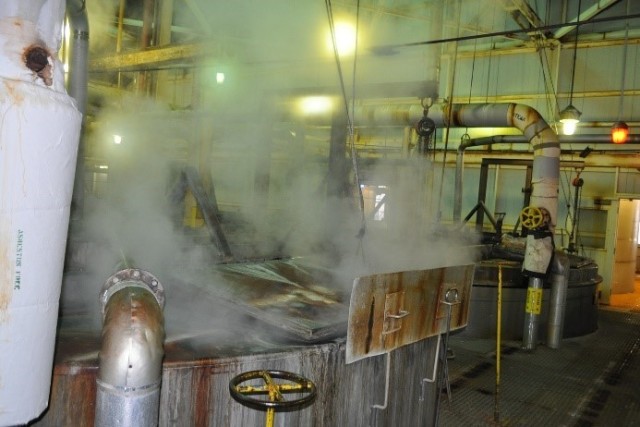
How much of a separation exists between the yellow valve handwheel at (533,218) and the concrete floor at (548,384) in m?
1.96

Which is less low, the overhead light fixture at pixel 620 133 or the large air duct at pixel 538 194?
the overhead light fixture at pixel 620 133

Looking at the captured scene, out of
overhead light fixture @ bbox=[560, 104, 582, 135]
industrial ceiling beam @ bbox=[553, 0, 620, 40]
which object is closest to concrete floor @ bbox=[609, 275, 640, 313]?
overhead light fixture @ bbox=[560, 104, 582, 135]

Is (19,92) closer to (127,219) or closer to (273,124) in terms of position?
(127,219)

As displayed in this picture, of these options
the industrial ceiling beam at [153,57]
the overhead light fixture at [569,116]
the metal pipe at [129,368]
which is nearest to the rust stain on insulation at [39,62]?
the metal pipe at [129,368]

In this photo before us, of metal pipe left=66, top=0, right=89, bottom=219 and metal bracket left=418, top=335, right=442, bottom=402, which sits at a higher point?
metal pipe left=66, top=0, right=89, bottom=219

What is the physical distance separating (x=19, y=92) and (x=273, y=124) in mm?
5692

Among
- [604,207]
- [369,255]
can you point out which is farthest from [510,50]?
[369,255]

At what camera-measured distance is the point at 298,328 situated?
2.89m

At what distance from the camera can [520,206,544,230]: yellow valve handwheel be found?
6852 mm

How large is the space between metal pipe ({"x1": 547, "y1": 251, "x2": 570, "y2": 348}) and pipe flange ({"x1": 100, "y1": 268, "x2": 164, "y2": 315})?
6.62m

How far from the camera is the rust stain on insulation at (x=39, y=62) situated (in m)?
1.68

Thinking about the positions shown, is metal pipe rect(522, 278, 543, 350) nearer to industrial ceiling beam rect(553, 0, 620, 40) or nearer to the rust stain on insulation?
industrial ceiling beam rect(553, 0, 620, 40)

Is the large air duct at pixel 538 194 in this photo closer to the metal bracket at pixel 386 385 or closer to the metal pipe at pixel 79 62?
the metal bracket at pixel 386 385

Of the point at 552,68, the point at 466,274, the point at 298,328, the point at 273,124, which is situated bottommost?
the point at 298,328
